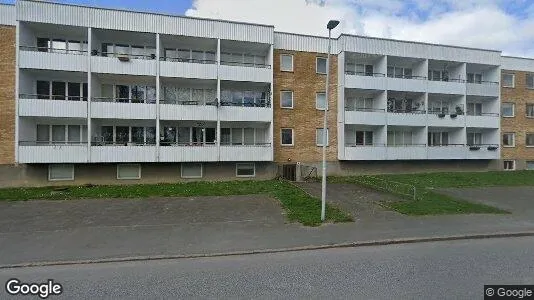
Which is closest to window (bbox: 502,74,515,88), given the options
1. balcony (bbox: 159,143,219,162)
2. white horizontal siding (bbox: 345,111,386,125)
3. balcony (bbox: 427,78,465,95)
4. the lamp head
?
balcony (bbox: 427,78,465,95)

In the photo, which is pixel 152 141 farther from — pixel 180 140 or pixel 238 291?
pixel 238 291

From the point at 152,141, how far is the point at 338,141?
1267cm

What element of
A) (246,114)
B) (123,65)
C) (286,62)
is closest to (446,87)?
(286,62)

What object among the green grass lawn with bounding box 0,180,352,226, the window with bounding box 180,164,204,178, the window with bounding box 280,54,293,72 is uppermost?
the window with bounding box 280,54,293,72

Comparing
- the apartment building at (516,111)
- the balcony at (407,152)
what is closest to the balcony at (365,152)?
the balcony at (407,152)

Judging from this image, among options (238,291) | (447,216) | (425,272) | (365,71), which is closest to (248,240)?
(238,291)

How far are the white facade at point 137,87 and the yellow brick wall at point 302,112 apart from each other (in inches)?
40.9

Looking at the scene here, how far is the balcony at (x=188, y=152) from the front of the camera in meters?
17.2

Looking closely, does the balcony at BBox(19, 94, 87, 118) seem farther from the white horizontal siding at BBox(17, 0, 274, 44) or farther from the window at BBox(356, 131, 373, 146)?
the window at BBox(356, 131, 373, 146)

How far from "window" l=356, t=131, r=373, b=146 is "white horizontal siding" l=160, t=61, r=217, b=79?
11.7 meters

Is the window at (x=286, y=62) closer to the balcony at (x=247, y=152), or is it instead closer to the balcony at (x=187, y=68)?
the balcony at (x=187, y=68)

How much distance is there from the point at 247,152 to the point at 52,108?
10881 mm

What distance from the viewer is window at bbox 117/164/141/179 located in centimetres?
1752

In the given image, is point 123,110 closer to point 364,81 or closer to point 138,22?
point 138,22
